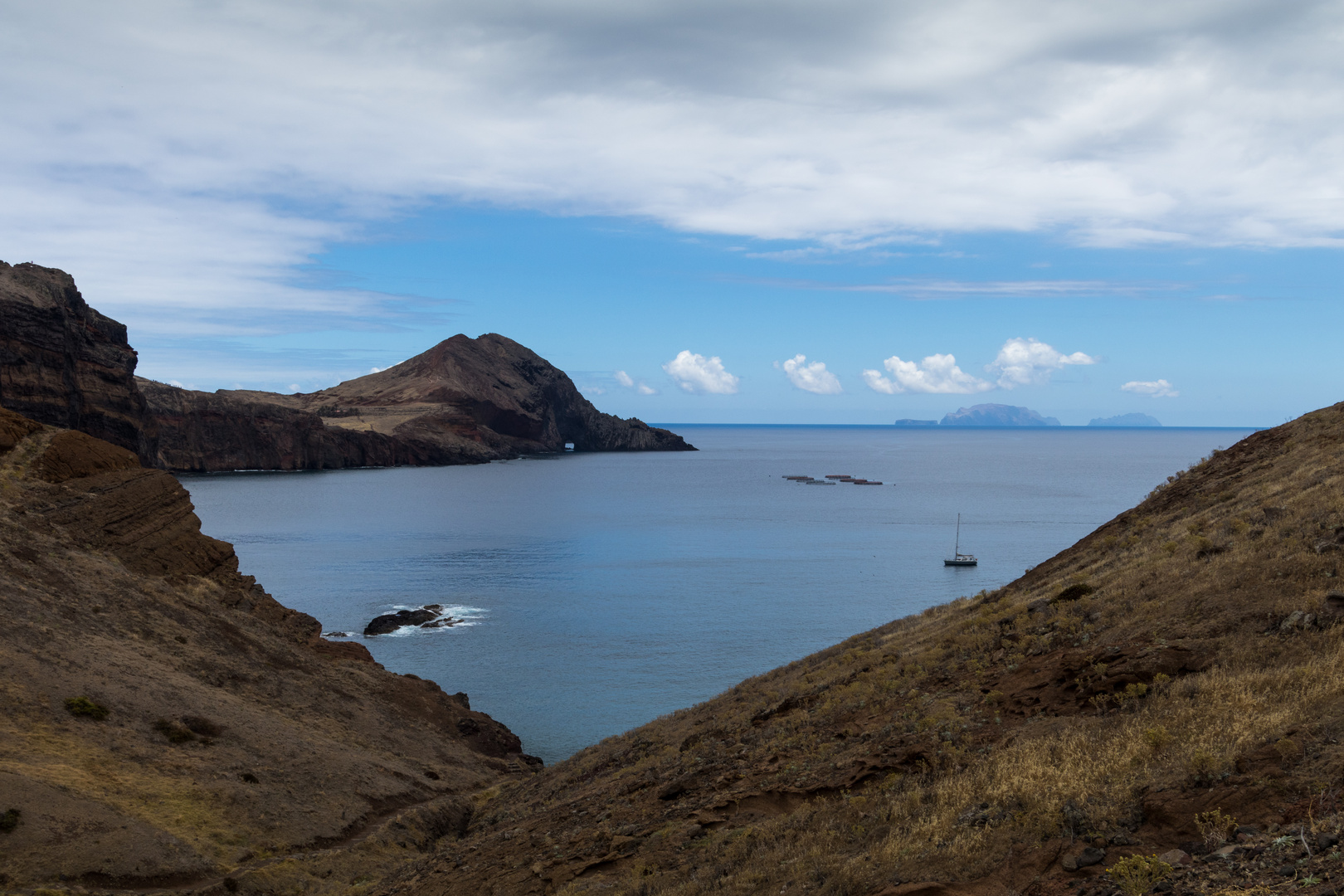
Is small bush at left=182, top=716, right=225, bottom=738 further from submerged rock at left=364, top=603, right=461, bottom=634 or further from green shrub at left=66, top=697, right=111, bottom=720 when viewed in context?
submerged rock at left=364, top=603, right=461, bottom=634

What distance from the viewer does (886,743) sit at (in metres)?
16.0

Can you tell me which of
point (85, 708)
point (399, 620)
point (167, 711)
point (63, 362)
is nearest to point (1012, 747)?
point (167, 711)

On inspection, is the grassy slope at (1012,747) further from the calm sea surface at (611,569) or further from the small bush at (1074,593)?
the calm sea surface at (611,569)

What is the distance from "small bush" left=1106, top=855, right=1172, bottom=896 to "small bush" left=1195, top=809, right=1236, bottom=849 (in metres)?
0.72

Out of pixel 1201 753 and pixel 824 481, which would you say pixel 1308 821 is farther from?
pixel 824 481

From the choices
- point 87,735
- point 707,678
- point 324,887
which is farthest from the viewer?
point 707,678

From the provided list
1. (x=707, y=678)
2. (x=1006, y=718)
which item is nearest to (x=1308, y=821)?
(x=1006, y=718)

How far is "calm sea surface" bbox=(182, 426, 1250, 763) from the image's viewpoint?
51594 millimetres

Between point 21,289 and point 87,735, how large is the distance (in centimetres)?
9443

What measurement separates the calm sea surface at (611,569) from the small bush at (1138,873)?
33.9 metres

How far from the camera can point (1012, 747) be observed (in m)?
13.9

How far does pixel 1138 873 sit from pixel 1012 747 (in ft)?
15.9

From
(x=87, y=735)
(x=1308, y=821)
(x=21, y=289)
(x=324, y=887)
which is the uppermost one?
(x=21, y=289)

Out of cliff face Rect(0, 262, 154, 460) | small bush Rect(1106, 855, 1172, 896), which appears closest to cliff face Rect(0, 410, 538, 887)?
small bush Rect(1106, 855, 1172, 896)
